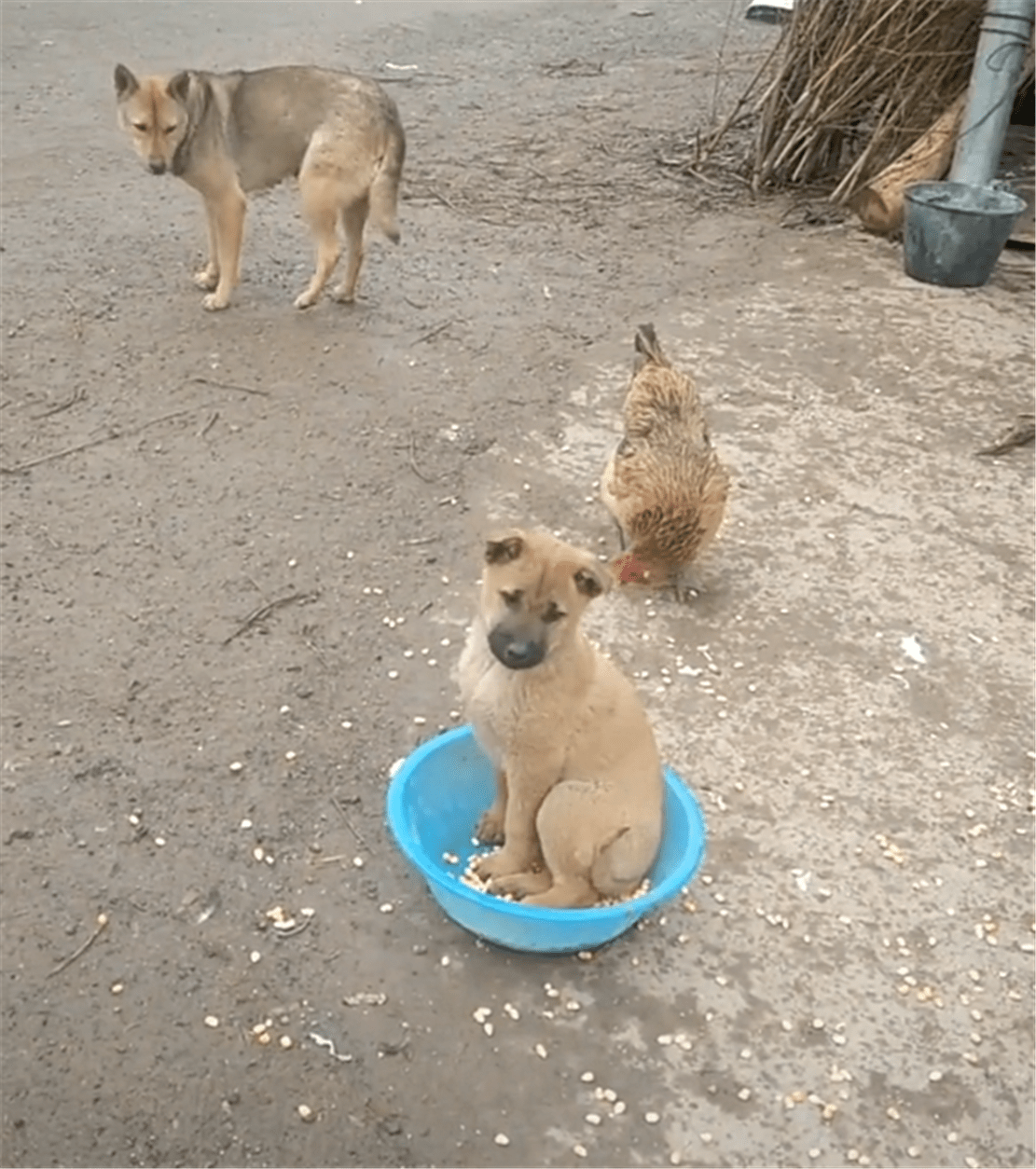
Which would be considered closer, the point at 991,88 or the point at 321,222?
the point at 321,222

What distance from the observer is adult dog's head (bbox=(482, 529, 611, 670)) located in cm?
299

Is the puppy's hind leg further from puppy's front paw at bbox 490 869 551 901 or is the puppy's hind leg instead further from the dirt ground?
puppy's front paw at bbox 490 869 551 901

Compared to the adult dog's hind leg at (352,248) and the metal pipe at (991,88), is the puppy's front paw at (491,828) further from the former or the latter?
the metal pipe at (991,88)

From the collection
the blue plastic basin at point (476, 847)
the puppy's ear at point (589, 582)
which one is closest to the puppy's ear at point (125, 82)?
the blue plastic basin at point (476, 847)

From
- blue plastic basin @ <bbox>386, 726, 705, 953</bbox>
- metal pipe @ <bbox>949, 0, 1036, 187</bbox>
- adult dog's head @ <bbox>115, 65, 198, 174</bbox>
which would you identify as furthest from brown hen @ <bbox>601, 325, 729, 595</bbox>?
metal pipe @ <bbox>949, 0, 1036, 187</bbox>

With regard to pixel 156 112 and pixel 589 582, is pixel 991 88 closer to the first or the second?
pixel 156 112

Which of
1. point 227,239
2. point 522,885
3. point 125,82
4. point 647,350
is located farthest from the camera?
point 227,239

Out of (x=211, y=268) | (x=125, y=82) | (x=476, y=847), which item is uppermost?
(x=125, y=82)

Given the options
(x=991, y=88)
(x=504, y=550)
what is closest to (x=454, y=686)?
(x=504, y=550)

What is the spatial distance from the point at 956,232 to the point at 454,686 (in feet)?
16.8

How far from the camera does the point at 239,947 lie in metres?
3.26

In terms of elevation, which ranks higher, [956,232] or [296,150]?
[296,150]

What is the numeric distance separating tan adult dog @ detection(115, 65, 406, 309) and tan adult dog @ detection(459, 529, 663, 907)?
392 centimetres

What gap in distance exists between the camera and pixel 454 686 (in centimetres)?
423
